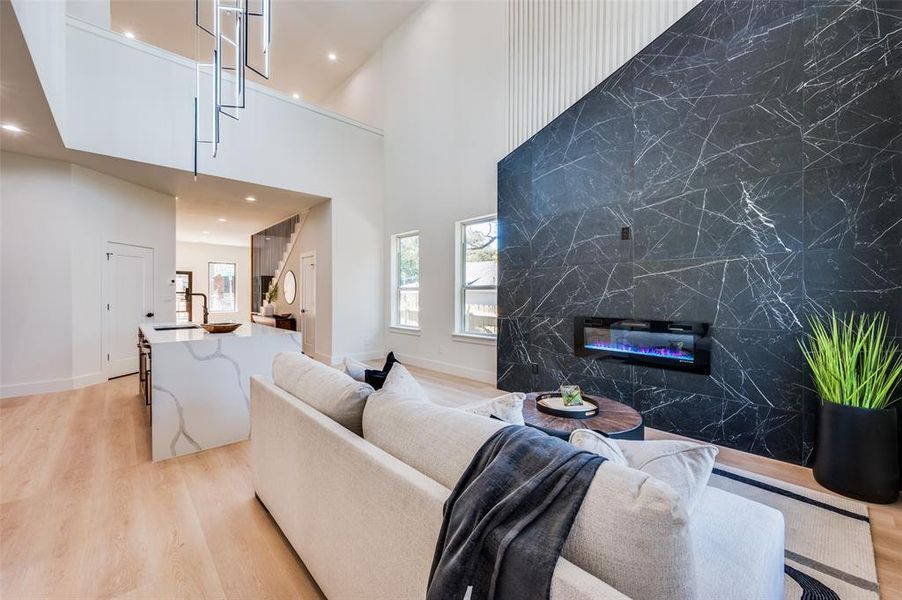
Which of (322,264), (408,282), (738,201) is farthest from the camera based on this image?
(322,264)

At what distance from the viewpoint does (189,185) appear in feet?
18.5

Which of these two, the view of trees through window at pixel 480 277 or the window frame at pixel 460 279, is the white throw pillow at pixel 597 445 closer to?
the view of trees through window at pixel 480 277

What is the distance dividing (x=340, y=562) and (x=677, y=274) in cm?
321

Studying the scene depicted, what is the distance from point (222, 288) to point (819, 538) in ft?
48.8

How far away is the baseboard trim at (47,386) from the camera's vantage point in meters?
4.39

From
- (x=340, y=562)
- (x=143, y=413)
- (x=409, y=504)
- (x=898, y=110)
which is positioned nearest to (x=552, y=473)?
(x=409, y=504)

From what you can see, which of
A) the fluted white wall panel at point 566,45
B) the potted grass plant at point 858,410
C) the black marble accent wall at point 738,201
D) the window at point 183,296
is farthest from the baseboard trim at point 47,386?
the window at point 183,296

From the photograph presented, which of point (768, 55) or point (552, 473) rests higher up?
point (768, 55)

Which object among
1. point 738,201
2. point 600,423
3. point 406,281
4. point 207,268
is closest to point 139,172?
point 406,281

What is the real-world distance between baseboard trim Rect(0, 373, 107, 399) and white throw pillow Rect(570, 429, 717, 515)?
6350 mm

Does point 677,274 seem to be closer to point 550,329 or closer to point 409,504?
point 550,329

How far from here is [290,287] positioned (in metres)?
8.42

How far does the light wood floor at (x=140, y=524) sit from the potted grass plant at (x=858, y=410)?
0.14 m

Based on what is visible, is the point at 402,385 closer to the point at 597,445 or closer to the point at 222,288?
the point at 597,445
